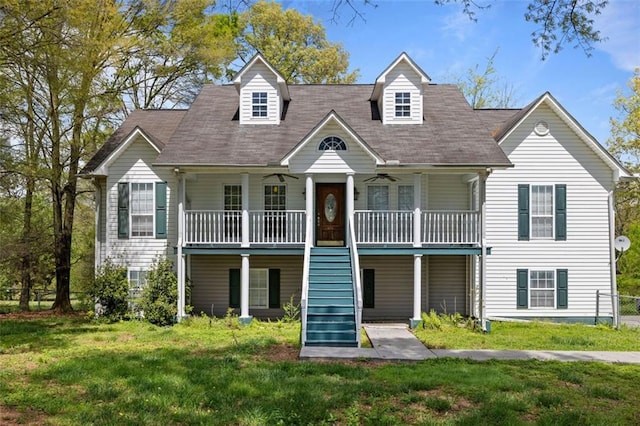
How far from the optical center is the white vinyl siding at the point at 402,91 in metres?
17.2

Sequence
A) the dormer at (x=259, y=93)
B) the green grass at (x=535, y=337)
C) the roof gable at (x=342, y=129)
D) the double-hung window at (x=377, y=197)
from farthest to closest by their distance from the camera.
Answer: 1. the dormer at (x=259, y=93)
2. the double-hung window at (x=377, y=197)
3. the roof gable at (x=342, y=129)
4. the green grass at (x=535, y=337)

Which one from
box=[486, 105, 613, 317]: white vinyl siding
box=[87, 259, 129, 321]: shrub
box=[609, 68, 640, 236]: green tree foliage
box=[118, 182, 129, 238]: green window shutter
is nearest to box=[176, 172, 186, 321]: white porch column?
box=[87, 259, 129, 321]: shrub

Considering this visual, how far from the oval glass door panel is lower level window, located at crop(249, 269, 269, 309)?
9.24ft

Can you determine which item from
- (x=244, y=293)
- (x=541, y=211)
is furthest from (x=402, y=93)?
(x=244, y=293)

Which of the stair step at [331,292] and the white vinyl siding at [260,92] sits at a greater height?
the white vinyl siding at [260,92]

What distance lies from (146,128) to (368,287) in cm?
1010

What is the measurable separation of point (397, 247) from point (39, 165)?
13.8m

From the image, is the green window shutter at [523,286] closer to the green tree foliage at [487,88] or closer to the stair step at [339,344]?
the stair step at [339,344]

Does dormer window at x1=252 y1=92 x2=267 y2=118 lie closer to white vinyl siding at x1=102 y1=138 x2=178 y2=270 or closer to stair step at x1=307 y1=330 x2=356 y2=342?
white vinyl siding at x1=102 y1=138 x2=178 y2=270

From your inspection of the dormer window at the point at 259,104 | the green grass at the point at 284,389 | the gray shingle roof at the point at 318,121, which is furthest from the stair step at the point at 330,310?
the dormer window at the point at 259,104

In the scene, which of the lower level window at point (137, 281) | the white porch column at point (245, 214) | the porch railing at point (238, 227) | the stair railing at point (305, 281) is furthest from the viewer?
the lower level window at point (137, 281)

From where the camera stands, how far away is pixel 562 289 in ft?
53.4

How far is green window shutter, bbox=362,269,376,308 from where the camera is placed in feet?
54.7

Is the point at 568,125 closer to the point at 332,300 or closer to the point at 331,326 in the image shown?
the point at 332,300
